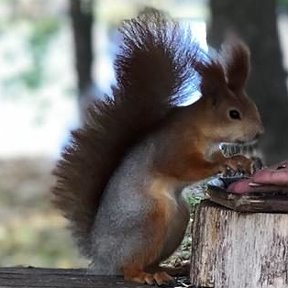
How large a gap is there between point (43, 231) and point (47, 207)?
404mm

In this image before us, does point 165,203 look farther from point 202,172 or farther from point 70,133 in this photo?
point 70,133

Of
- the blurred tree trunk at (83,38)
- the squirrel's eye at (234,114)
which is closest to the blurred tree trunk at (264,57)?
the squirrel's eye at (234,114)

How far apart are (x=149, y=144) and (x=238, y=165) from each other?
0.21 meters

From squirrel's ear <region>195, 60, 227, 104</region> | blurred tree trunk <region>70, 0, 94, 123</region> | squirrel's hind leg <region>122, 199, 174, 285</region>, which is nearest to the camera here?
squirrel's hind leg <region>122, 199, 174, 285</region>

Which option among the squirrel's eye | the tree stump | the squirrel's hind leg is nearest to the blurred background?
the squirrel's eye

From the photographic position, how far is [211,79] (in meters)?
2.53

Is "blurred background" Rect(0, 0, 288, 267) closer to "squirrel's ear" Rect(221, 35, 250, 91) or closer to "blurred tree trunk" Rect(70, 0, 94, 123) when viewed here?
"blurred tree trunk" Rect(70, 0, 94, 123)

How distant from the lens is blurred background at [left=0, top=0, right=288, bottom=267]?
4.74 meters

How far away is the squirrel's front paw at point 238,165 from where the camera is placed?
2.42 meters

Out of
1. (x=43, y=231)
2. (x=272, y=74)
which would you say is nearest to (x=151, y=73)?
(x=272, y=74)

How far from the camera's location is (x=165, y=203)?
2.38 m

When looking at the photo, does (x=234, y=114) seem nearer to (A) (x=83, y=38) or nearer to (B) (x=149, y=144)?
(B) (x=149, y=144)

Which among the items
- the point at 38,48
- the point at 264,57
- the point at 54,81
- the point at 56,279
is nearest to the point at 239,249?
the point at 56,279

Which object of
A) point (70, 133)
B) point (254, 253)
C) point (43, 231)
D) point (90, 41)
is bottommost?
point (254, 253)
